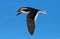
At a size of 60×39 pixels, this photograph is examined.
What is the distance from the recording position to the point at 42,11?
8.81 m

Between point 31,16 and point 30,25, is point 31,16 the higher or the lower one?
the higher one

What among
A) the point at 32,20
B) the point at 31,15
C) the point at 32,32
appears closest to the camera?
the point at 32,32

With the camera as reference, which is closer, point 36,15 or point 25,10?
point 36,15

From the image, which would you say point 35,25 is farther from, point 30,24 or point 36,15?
point 36,15

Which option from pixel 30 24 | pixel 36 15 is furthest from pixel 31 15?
pixel 30 24

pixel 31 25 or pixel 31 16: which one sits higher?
pixel 31 16

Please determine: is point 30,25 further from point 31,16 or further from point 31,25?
point 31,16

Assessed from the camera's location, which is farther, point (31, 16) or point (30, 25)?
point (31, 16)

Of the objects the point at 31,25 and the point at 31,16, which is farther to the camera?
the point at 31,16

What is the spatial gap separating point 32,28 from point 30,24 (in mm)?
273

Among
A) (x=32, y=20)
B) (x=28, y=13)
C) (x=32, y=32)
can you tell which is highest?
(x=28, y=13)

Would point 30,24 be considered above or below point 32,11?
below

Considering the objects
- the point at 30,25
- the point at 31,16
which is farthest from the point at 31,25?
the point at 31,16

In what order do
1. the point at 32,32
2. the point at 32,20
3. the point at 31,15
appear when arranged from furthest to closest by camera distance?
the point at 31,15, the point at 32,20, the point at 32,32
